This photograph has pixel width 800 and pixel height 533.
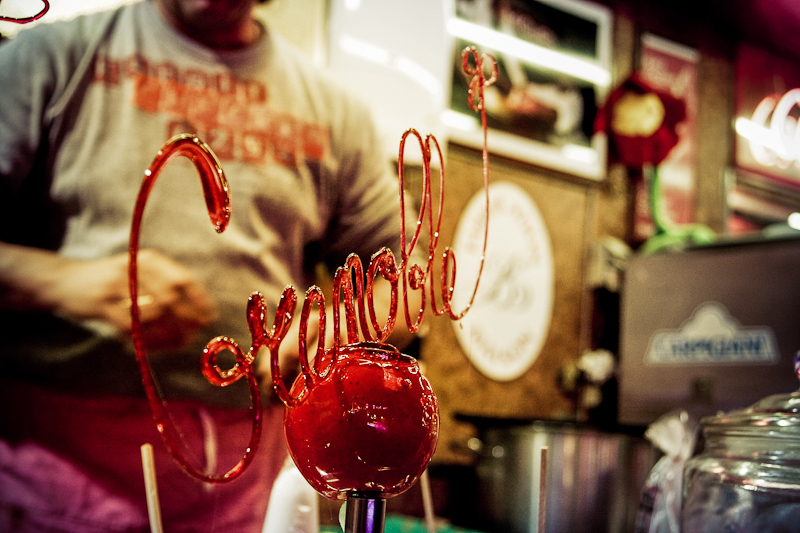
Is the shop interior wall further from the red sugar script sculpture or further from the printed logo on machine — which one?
the red sugar script sculpture

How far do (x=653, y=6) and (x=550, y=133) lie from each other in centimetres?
92

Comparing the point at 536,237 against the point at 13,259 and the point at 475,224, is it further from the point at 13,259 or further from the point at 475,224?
the point at 13,259

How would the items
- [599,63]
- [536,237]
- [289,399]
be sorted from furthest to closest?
[599,63], [536,237], [289,399]

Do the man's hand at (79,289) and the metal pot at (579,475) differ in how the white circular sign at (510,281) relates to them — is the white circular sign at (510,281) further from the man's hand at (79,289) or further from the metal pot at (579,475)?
the man's hand at (79,289)

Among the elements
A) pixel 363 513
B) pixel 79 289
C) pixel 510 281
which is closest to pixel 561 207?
pixel 510 281

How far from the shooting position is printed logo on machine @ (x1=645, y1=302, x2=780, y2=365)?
6.40ft

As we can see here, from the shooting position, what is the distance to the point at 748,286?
1984 millimetres

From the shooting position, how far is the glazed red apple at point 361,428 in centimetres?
45

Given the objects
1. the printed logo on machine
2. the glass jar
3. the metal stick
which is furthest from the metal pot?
the metal stick

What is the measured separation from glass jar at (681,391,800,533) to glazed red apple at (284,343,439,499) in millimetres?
483

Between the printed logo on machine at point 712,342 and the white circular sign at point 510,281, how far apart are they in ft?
1.37

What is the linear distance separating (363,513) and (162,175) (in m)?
1.14

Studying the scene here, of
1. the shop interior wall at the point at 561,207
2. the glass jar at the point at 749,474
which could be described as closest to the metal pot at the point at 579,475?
the shop interior wall at the point at 561,207

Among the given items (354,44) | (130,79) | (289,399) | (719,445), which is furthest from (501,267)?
(289,399)
